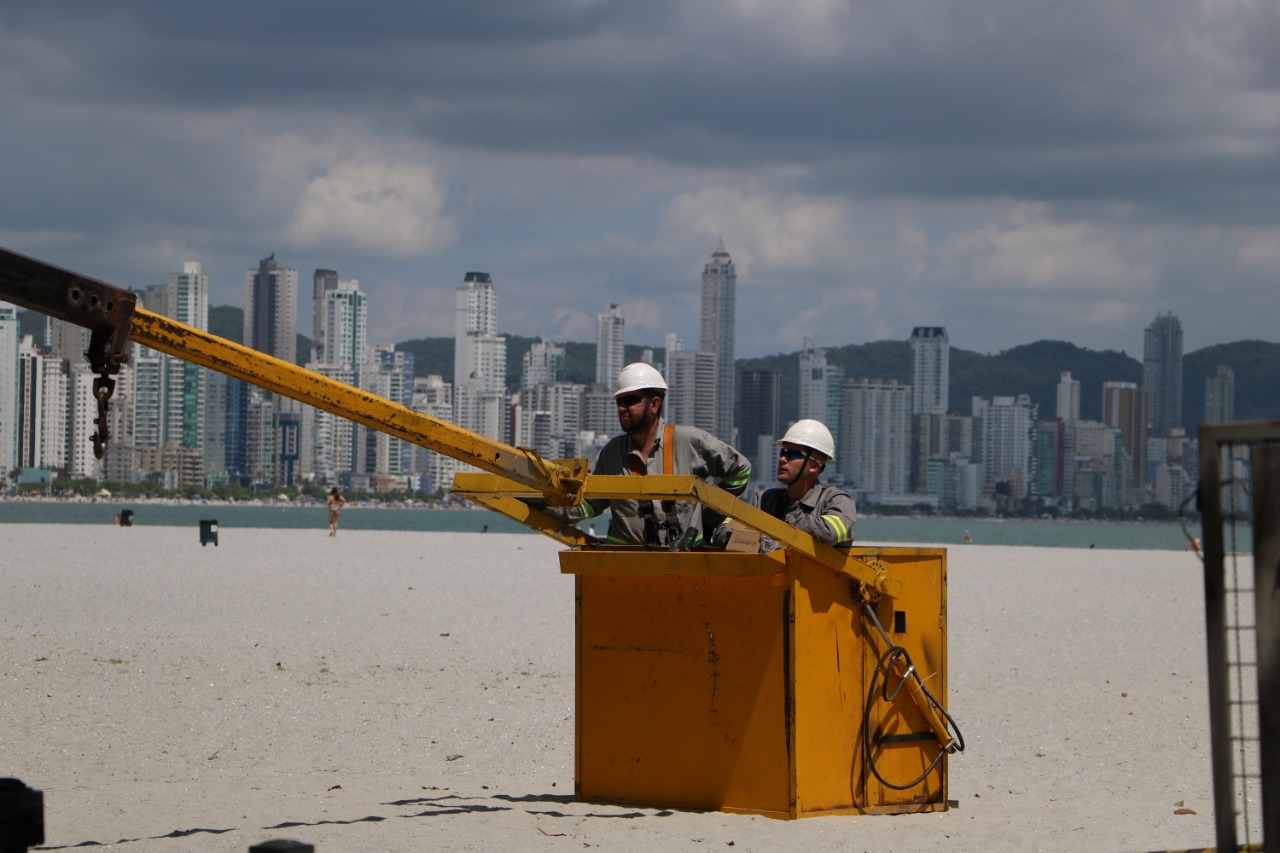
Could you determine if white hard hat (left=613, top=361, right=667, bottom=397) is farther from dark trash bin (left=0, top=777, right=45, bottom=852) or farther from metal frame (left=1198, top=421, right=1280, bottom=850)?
dark trash bin (left=0, top=777, right=45, bottom=852)

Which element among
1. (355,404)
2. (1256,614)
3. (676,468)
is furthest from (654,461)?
(1256,614)

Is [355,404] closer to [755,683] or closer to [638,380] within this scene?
[638,380]

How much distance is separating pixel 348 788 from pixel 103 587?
1576 cm

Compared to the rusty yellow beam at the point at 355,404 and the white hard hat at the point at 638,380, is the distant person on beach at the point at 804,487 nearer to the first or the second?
the white hard hat at the point at 638,380

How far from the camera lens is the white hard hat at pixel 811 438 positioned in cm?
795

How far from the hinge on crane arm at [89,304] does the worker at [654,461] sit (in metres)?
2.51

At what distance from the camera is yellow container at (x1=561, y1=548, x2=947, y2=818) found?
24.1 feet

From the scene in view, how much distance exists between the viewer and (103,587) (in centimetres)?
2312

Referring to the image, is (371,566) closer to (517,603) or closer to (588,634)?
(517,603)

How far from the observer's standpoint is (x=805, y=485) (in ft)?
26.2

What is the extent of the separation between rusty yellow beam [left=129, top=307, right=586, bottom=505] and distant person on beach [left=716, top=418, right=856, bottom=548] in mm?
1220

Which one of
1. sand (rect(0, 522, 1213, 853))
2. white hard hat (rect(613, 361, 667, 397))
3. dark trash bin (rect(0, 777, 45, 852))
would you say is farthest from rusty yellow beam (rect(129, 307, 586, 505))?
dark trash bin (rect(0, 777, 45, 852))

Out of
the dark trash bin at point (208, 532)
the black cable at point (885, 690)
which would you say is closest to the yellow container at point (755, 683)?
the black cable at point (885, 690)

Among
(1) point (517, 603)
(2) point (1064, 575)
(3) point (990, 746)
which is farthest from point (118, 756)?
(2) point (1064, 575)
